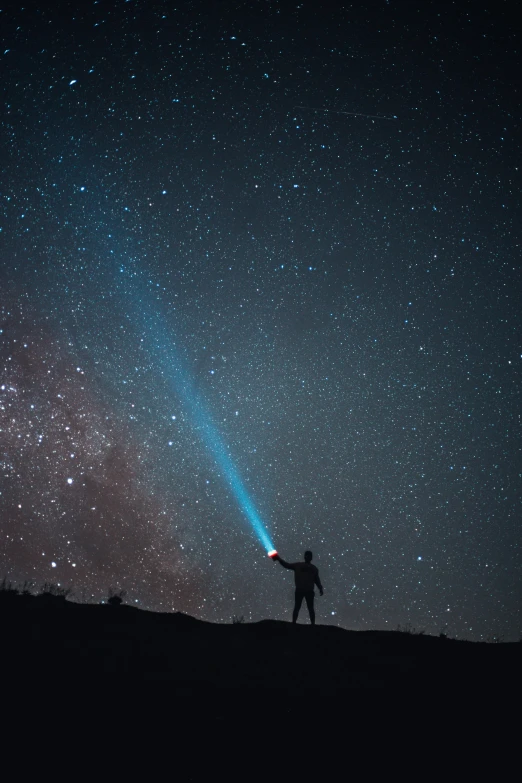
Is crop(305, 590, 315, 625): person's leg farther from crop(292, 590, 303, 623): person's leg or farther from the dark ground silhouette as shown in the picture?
the dark ground silhouette

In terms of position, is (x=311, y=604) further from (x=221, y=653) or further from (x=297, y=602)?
Result: (x=221, y=653)

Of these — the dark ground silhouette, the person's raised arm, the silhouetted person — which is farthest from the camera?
the person's raised arm

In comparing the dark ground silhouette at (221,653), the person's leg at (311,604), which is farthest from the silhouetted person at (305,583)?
the dark ground silhouette at (221,653)

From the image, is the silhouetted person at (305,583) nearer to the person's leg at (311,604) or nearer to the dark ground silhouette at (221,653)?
the person's leg at (311,604)

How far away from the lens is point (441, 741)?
4.53 m

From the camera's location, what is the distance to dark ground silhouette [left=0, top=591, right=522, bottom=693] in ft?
19.3

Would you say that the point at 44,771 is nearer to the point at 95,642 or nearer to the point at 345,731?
the point at 345,731

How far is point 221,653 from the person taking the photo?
6961 millimetres

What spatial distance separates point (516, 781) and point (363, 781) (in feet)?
4.08

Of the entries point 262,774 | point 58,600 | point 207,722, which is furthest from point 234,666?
point 58,600

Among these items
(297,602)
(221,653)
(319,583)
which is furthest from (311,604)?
(221,653)

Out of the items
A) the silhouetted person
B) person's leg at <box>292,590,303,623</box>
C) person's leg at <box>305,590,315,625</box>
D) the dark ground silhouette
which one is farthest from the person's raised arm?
the dark ground silhouette

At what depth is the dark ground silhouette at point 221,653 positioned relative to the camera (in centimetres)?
589

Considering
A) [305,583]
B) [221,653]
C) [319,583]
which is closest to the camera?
[221,653]
